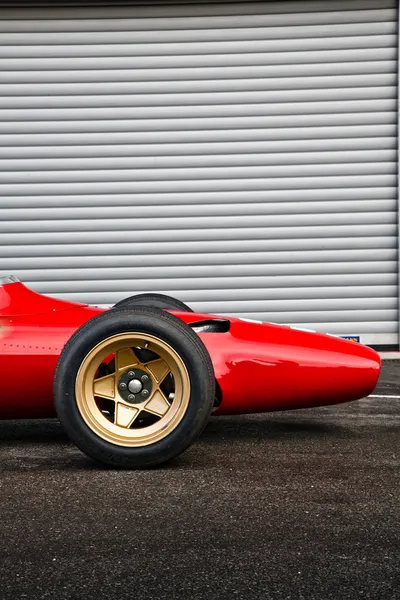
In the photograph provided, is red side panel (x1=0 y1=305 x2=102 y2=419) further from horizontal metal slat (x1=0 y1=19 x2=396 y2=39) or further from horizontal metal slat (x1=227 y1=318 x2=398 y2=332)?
horizontal metal slat (x1=0 y1=19 x2=396 y2=39)

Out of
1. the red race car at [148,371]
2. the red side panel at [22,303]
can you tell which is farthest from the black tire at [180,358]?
the red side panel at [22,303]

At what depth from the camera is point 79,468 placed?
390 cm

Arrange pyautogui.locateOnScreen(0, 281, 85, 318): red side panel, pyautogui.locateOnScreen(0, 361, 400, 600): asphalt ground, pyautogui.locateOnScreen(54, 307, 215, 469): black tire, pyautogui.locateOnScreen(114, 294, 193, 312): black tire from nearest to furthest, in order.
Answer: pyautogui.locateOnScreen(0, 361, 400, 600): asphalt ground < pyautogui.locateOnScreen(54, 307, 215, 469): black tire < pyautogui.locateOnScreen(0, 281, 85, 318): red side panel < pyautogui.locateOnScreen(114, 294, 193, 312): black tire

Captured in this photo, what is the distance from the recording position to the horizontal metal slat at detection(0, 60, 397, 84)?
911 cm

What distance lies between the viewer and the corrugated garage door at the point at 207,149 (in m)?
9.12

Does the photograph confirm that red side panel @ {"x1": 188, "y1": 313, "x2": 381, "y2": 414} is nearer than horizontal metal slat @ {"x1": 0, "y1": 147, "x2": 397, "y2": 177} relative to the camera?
Yes

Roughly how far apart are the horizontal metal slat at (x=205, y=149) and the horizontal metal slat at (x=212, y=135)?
0.12 ft

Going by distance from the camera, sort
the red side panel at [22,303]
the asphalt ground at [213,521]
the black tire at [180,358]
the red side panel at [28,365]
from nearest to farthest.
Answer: the asphalt ground at [213,521] < the black tire at [180,358] < the red side panel at [28,365] < the red side panel at [22,303]

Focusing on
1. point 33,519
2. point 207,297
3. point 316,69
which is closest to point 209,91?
point 316,69

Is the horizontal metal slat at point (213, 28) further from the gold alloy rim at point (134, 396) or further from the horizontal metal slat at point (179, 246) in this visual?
the gold alloy rim at point (134, 396)

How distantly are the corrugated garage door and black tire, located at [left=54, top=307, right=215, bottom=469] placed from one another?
527 cm

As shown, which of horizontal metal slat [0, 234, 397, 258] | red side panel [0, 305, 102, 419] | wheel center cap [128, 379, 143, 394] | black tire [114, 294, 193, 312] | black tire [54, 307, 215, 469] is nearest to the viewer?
black tire [54, 307, 215, 469]

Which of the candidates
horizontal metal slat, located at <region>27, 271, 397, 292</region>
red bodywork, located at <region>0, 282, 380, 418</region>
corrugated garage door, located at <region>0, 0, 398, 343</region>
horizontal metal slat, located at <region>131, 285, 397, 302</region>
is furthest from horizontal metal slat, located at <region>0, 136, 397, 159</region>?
red bodywork, located at <region>0, 282, 380, 418</region>

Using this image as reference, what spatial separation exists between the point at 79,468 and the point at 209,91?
6.12 meters
